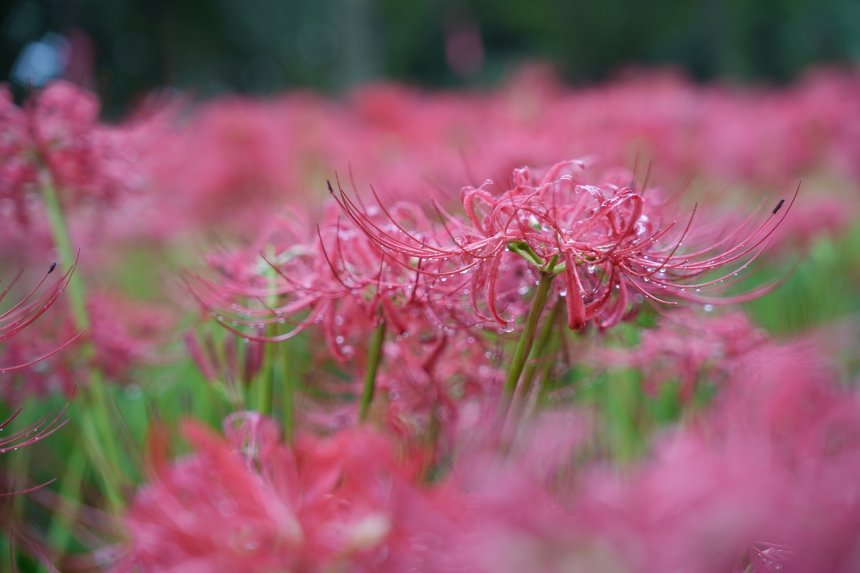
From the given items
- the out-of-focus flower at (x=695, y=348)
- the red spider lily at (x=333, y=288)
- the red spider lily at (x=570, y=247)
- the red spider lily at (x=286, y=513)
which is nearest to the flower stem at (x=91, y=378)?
the red spider lily at (x=333, y=288)

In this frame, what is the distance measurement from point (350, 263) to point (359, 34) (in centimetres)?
497

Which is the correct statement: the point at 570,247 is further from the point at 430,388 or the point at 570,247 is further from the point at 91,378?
the point at 91,378

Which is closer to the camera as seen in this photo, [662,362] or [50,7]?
[662,362]

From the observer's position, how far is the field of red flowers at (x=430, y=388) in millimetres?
393

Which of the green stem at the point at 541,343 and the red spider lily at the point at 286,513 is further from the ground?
the green stem at the point at 541,343

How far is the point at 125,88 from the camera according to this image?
26.2 feet

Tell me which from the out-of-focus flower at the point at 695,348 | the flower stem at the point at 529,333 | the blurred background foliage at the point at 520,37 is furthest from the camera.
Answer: the blurred background foliage at the point at 520,37

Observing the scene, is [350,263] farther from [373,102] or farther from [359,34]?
[359,34]

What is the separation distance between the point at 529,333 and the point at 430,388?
0.70 feet

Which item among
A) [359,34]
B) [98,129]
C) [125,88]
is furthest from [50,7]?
[98,129]

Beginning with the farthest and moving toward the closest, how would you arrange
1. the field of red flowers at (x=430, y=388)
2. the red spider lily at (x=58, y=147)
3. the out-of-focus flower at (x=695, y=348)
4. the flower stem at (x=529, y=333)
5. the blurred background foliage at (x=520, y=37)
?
the blurred background foliage at (x=520, y=37)
the red spider lily at (x=58, y=147)
the out-of-focus flower at (x=695, y=348)
the flower stem at (x=529, y=333)
the field of red flowers at (x=430, y=388)

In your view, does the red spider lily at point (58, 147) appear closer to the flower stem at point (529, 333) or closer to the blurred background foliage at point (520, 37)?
the flower stem at point (529, 333)

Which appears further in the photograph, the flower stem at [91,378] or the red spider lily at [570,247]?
the flower stem at [91,378]

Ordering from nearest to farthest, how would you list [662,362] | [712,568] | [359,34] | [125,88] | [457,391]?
1. [712,568]
2. [457,391]
3. [662,362]
4. [359,34]
5. [125,88]
